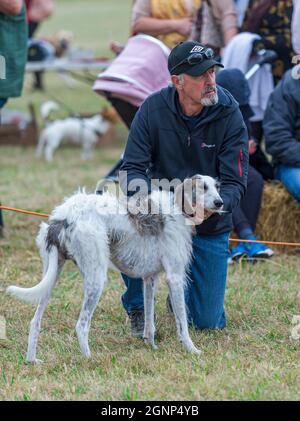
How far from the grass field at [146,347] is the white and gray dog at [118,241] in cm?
19

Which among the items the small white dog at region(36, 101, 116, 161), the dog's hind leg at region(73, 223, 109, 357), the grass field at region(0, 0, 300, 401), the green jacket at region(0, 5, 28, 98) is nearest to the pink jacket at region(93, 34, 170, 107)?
the green jacket at region(0, 5, 28, 98)

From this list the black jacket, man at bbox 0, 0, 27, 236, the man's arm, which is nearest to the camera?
the black jacket

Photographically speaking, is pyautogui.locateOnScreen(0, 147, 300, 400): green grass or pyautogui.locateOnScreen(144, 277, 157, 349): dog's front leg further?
pyautogui.locateOnScreen(144, 277, 157, 349): dog's front leg

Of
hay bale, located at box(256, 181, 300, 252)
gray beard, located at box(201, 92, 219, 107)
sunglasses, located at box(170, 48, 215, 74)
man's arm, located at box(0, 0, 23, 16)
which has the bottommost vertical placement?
hay bale, located at box(256, 181, 300, 252)

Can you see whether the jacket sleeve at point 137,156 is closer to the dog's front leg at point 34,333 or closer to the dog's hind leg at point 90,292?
the dog's hind leg at point 90,292

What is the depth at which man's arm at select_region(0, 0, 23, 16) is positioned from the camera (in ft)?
22.0

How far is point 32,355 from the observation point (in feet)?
15.0

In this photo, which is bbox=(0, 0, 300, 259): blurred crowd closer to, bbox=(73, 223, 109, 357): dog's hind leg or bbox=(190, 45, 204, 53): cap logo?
bbox=(190, 45, 204, 53): cap logo

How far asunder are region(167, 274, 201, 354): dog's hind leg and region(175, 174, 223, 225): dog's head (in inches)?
13.7

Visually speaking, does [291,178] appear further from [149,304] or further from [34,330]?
[34,330]

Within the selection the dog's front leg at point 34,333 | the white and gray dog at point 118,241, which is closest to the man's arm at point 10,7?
the white and gray dog at point 118,241

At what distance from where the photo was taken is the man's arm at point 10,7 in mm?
6691

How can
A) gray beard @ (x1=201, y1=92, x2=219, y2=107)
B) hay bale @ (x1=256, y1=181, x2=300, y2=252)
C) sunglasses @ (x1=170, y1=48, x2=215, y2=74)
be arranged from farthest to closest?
hay bale @ (x1=256, y1=181, x2=300, y2=252) → gray beard @ (x1=201, y1=92, x2=219, y2=107) → sunglasses @ (x1=170, y1=48, x2=215, y2=74)
